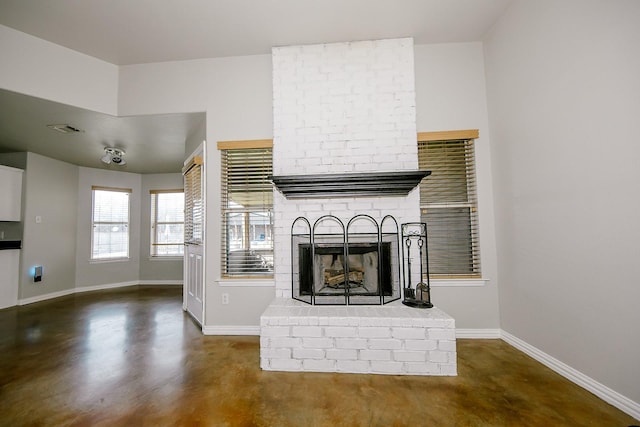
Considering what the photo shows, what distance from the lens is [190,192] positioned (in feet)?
12.6

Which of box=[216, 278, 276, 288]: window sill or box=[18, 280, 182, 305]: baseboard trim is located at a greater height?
box=[216, 278, 276, 288]: window sill

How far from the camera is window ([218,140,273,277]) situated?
116 inches

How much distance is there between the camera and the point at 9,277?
4207 millimetres

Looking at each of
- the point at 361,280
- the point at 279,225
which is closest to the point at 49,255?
the point at 279,225

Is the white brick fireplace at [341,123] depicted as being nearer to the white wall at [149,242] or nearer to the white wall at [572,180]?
the white wall at [572,180]

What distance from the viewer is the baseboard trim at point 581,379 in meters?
1.53

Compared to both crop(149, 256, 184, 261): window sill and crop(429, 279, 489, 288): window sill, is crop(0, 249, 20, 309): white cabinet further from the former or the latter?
crop(429, 279, 489, 288): window sill

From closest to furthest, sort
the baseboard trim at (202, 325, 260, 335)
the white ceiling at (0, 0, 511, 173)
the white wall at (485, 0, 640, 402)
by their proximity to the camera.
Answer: the white wall at (485, 0, 640, 402)
the white ceiling at (0, 0, 511, 173)
the baseboard trim at (202, 325, 260, 335)

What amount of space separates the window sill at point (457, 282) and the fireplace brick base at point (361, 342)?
57 cm

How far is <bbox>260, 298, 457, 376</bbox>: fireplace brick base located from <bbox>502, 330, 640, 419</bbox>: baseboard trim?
0.77 m

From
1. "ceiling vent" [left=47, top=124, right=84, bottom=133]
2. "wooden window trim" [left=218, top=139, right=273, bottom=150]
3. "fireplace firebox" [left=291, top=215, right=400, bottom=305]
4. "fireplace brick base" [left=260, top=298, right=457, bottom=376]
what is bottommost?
"fireplace brick base" [left=260, top=298, right=457, bottom=376]

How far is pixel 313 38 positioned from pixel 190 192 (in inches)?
103

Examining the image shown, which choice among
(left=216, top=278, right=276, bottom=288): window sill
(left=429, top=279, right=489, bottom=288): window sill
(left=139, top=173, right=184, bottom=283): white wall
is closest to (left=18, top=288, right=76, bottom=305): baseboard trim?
(left=139, top=173, right=184, bottom=283): white wall

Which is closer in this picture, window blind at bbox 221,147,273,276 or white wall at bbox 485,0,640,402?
white wall at bbox 485,0,640,402
